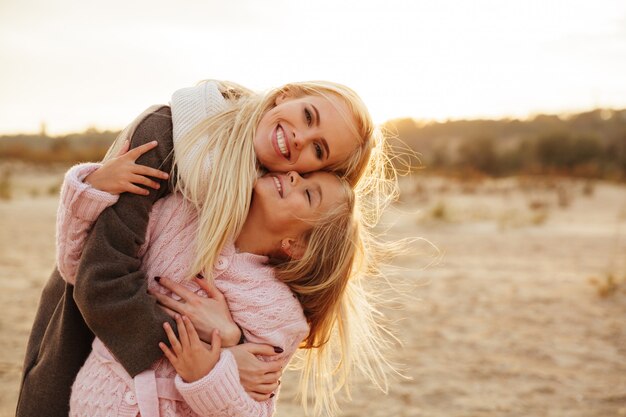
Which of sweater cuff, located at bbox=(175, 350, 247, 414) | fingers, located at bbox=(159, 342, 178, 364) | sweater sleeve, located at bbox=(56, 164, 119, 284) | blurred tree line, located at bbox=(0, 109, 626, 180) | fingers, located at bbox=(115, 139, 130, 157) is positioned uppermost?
fingers, located at bbox=(115, 139, 130, 157)

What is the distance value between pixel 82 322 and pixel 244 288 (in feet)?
2.11

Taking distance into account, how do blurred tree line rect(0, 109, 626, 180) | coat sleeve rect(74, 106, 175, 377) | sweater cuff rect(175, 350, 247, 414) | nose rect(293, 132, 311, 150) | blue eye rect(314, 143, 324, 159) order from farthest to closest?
blurred tree line rect(0, 109, 626, 180), blue eye rect(314, 143, 324, 159), nose rect(293, 132, 311, 150), sweater cuff rect(175, 350, 247, 414), coat sleeve rect(74, 106, 175, 377)

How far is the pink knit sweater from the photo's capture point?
86.7 inches

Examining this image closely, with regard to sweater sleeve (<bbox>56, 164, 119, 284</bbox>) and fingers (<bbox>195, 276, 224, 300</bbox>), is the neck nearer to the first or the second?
fingers (<bbox>195, 276, 224, 300</bbox>)

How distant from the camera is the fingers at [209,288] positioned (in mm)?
2424

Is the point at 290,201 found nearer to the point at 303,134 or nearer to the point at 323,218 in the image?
the point at 323,218

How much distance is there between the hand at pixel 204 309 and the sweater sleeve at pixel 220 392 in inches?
3.8

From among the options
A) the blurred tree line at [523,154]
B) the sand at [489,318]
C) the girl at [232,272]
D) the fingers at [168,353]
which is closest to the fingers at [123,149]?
the girl at [232,272]

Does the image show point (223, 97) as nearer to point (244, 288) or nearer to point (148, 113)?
point (148, 113)

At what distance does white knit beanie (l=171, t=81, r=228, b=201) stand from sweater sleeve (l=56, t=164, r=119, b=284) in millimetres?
311

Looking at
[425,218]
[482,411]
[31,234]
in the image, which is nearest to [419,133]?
[425,218]

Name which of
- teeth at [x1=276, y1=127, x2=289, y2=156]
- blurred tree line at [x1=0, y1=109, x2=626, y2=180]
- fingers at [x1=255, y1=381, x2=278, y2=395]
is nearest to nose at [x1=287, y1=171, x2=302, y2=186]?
teeth at [x1=276, y1=127, x2=289, y2=156]

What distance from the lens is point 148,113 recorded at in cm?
250

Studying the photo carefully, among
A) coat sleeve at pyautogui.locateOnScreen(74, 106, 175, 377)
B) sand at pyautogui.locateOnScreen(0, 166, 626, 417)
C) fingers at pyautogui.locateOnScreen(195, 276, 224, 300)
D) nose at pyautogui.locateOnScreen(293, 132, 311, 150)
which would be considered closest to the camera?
coat sleeve at pyautogui.locateOnScreen(74, 106, 175, 377)
